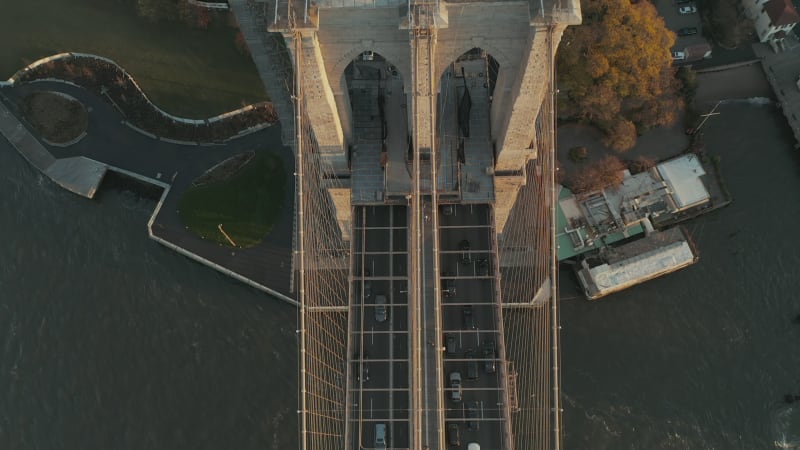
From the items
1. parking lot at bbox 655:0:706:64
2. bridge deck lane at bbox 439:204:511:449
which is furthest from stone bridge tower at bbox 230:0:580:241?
parking lot at bbox 655:0:706:64

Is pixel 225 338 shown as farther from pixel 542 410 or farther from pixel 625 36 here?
pixel 625 36

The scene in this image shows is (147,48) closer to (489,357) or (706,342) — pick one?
(489,357)

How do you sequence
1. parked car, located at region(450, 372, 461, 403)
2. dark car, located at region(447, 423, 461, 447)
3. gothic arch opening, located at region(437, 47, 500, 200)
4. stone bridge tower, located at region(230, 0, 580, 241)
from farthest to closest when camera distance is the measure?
1. gothic arch opening, located at region(437, 47, 500, 200)
2. parked car, located at region(450, 372, 461, 403)
3. dark car, located at region(447, 423, 461, 447)
4. stone bridge tower, located at region(230, 0, 580, 241)

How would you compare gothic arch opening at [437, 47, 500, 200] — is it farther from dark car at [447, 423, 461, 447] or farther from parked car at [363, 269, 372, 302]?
dark car at [447, 423, 461, 447]

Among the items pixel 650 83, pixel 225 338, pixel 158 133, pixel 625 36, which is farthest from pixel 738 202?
Answer: pixel 158 133

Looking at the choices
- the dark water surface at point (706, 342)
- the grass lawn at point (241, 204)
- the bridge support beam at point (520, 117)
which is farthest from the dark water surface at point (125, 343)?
the dark water surface at point (706, 342)

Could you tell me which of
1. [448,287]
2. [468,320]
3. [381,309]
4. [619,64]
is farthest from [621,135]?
[381,309]

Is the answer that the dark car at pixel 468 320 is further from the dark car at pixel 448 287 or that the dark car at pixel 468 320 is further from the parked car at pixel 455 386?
the parked car at pixel 455 386
